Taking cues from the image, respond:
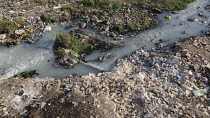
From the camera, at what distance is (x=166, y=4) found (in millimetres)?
8797

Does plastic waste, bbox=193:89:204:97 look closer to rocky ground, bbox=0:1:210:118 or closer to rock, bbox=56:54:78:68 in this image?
rocky ground, bbox=0:1:210:118

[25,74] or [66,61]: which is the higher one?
[66,61]

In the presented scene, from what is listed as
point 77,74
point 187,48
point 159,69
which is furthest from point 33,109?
point 187,48

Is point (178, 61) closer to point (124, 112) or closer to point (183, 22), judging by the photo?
point (124, 112)

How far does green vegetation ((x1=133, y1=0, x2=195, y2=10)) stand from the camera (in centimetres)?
858

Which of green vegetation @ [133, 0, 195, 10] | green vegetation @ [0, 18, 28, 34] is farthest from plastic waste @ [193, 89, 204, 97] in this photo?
green vegetation @ [0, 18, 28, 34]

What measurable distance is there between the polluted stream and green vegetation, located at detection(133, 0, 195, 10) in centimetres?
66

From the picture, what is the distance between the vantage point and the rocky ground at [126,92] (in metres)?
3.42

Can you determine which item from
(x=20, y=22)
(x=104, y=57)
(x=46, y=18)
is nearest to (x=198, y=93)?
(x=104, y=57)

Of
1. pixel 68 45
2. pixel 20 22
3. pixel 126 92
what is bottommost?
pixel 126 92

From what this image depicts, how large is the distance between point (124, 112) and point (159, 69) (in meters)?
1.88

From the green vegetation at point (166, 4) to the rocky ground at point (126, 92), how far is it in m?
4.35

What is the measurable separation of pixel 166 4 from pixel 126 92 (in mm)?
6891

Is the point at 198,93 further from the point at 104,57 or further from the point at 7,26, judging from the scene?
the point at 7,26
